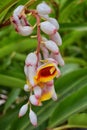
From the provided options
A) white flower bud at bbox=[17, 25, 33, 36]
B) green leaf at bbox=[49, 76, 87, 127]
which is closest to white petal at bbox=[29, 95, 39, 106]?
white flower bud at bbox=[17, 25, 33, 36]

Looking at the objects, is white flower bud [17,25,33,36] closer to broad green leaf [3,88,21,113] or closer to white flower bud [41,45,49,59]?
white flower bud [41,45,49,59]

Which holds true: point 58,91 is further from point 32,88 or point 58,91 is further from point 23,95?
point 32,88

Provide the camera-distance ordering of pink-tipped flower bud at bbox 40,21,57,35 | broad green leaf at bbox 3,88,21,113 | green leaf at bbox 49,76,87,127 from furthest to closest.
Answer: broad green leaf at bbox 3,88,21,113
green leaf at bbox 49,76,87,127
pink-tipped flower bud at bbox 40,21,57,35

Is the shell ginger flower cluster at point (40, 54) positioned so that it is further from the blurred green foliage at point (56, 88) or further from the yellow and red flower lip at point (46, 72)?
the blurred green foliage at point (56, 88)

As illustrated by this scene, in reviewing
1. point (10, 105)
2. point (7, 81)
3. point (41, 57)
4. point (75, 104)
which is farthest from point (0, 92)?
point (41, 57)

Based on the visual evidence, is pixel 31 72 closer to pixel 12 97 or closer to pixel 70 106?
pixel 70 106

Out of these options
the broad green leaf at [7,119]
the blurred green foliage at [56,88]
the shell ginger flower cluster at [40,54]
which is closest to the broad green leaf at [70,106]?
the blurred green foliage at [56,88]

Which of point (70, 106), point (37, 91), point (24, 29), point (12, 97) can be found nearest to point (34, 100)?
point (37, 91)
